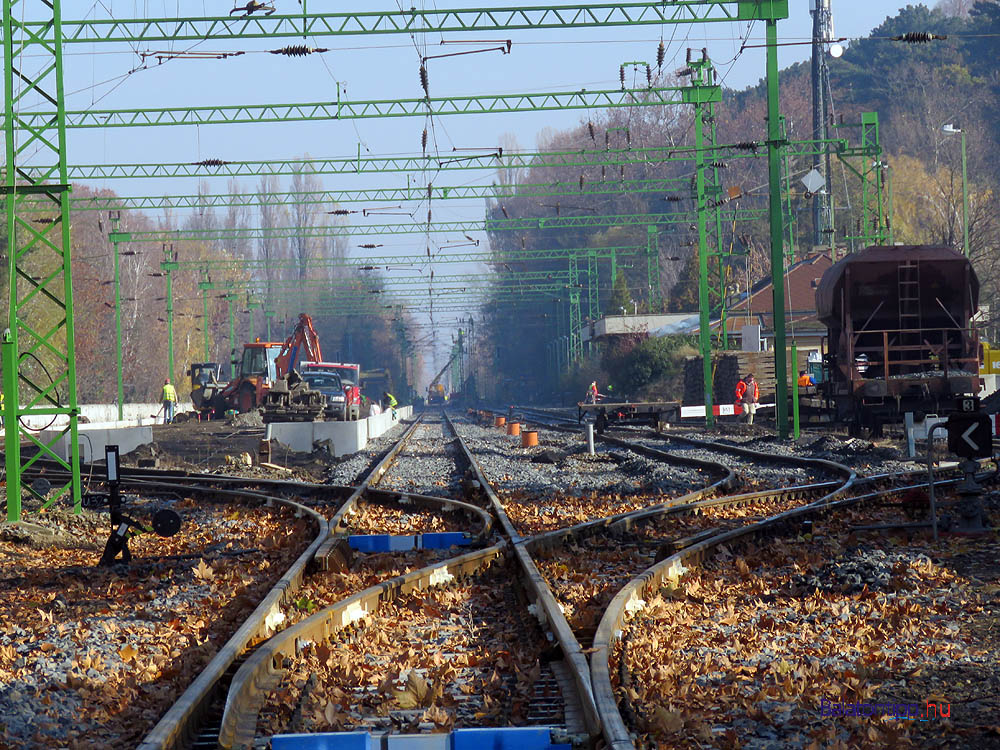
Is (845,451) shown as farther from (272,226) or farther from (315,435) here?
(272,226)

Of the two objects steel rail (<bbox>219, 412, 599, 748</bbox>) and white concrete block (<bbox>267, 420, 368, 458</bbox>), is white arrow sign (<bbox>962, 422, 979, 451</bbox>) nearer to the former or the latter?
steel rail (<bbox>219, 412, 599, 748</bbox>)

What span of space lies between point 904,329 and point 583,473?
8.82m

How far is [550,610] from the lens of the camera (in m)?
7.09

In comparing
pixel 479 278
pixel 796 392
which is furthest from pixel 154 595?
pixel 479 278

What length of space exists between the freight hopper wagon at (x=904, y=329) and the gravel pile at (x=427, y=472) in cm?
916

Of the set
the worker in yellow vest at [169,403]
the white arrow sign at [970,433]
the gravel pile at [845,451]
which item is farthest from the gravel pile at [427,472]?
the worker in yellow vest at [169,403]

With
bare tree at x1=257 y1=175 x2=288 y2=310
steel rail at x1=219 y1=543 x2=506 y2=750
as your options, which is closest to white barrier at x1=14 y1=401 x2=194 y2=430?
steel rail at x1=219 y1=543 x2=506 y2=750

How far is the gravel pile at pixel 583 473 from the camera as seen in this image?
685 inches

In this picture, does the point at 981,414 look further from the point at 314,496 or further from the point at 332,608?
the point at 314,496

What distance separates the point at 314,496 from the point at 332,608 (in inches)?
469

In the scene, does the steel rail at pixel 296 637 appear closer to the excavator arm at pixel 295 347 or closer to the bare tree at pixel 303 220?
the excavator arm at pixel 295 347

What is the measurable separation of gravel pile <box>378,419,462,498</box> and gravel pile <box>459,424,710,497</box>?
0.68 metres

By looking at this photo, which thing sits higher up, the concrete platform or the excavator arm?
the excavator arm

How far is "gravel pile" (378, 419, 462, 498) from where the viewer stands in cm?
1897
